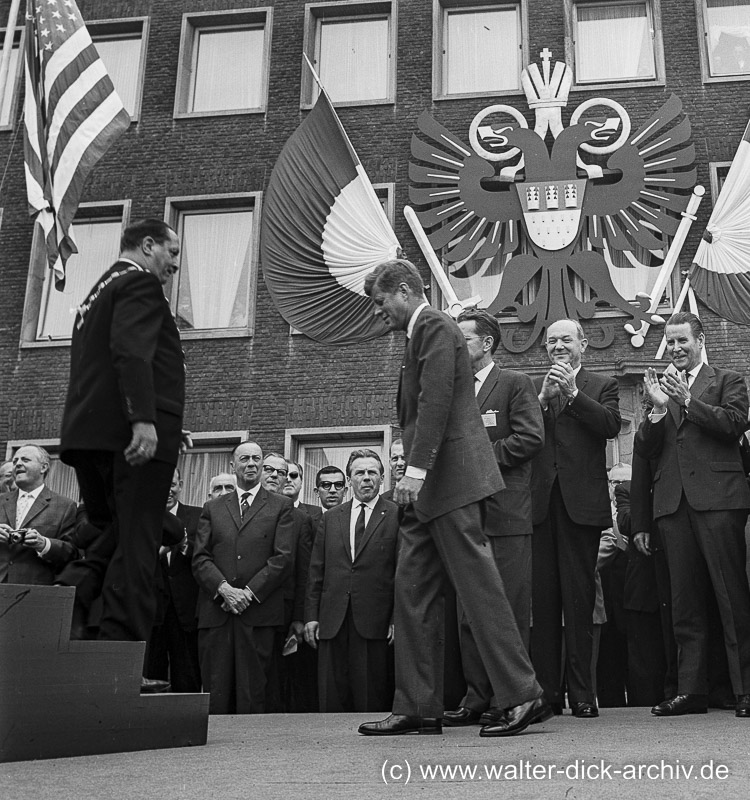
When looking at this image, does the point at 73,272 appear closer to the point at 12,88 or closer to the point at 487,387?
the point at 12,88

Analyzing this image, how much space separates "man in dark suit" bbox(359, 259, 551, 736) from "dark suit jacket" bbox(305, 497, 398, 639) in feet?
9.47

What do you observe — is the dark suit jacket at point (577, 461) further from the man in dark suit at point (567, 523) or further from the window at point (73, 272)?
the window at point (73, 272)

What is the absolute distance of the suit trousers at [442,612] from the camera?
4074mm

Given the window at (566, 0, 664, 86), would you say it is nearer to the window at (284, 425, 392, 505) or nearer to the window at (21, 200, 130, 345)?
the window at (284, 425, 392, 505)

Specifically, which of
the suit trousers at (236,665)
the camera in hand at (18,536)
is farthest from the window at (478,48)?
the camera in hand at (18,536)

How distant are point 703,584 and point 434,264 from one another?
796cm

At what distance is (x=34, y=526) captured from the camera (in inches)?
277

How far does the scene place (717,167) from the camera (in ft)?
43.8

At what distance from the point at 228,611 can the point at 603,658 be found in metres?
2.64

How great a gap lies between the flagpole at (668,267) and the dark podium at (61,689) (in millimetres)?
9825

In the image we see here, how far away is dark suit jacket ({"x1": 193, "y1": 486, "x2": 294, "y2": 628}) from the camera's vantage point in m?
7.33

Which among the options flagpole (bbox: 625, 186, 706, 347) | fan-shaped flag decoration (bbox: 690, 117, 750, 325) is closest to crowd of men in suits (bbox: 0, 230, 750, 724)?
flagpole (bbox: 625, 186, 706, 347)

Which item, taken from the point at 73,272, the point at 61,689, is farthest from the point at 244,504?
the point at 73,272

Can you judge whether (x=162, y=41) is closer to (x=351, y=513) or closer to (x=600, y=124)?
(x=600, y=124)
